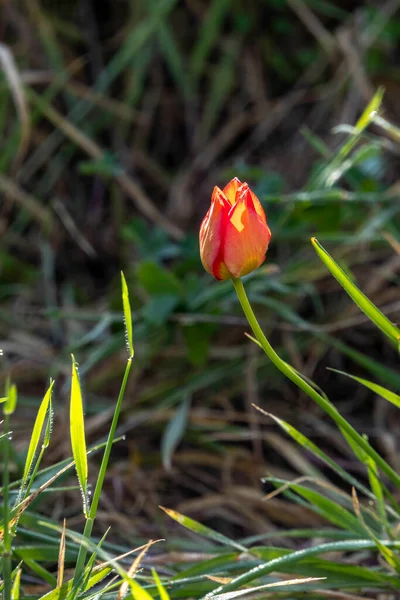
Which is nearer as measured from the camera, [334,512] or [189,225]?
[334,512]

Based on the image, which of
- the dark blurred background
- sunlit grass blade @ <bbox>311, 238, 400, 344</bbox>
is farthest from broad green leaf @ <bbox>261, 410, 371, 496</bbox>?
the dark blurred background

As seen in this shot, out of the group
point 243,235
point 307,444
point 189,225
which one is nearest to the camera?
point 243,235

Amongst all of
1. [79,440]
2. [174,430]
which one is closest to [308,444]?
[79,440]

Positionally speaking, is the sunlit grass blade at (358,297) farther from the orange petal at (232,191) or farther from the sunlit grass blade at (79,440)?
the sunlit grass blade at (79,440)

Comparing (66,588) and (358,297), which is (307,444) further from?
(66,588)

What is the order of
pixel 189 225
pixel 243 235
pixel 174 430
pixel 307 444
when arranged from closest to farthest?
pixel 243 235 < pixel 307 444 < pixel 174 430 < pixel 189 225

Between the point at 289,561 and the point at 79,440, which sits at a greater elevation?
the point at 79,440

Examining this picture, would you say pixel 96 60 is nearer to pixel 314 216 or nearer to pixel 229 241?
pixel 314 216

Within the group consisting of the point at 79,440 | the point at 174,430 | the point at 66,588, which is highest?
the point at 79,440

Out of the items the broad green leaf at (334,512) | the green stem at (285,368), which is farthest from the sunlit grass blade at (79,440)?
the broad green leaf at (334,512)
